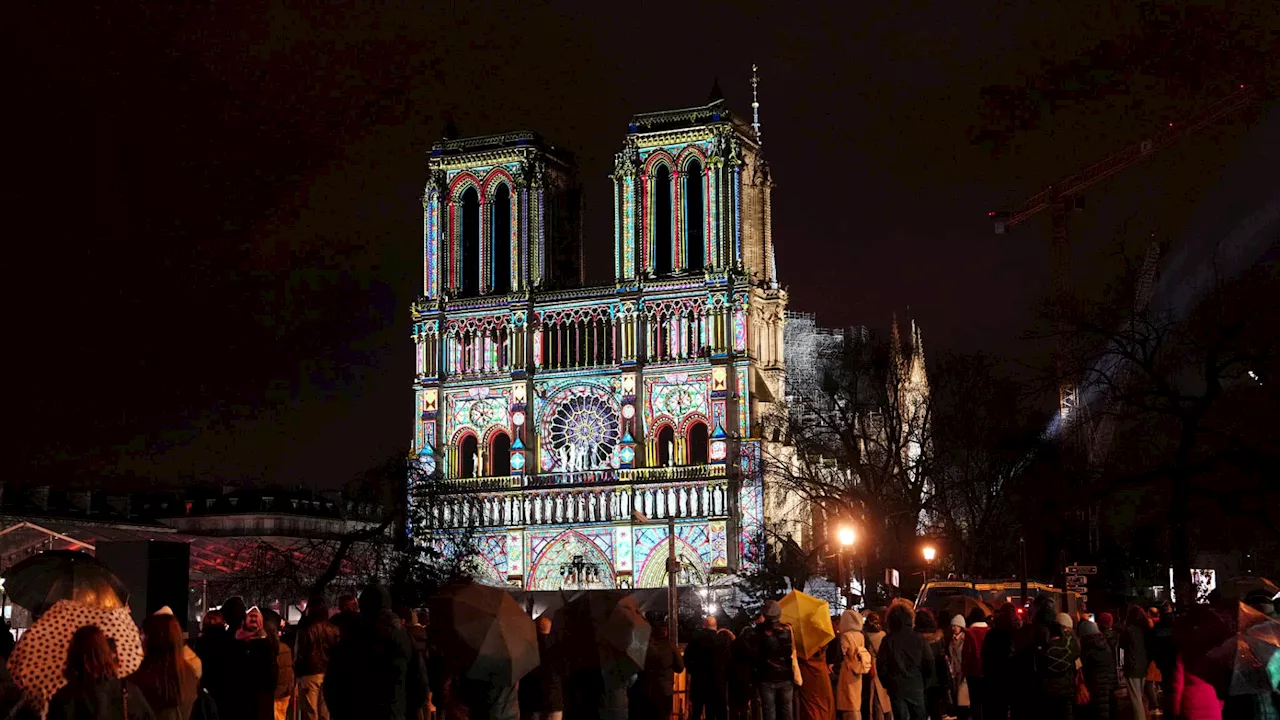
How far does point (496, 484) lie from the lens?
88.8 metres

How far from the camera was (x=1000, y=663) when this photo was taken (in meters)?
22.1

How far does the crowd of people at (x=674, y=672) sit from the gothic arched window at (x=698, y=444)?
56.6m

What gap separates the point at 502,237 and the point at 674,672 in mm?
69731

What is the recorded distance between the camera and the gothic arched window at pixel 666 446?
86.5 metres

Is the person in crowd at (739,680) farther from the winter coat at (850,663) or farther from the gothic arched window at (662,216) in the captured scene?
the gothic arched window at (662,216)

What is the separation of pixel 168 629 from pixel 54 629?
6.72ft

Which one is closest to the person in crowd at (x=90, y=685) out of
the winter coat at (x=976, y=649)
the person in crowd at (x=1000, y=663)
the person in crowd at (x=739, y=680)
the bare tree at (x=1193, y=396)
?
the person in crowd at (x=1000, y=663)

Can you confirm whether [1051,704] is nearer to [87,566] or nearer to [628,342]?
[87,566]

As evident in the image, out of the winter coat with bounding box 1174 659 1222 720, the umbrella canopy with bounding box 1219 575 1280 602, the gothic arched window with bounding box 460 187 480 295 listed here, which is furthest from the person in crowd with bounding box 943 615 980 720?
the gothic arched window with bounding box 460 187 480 295

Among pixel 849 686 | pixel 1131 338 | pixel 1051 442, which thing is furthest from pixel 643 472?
pixel 849 686

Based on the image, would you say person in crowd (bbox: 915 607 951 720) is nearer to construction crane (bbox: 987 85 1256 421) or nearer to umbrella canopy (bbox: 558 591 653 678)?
umbrella canopy (bbox: 558 591 653 678)

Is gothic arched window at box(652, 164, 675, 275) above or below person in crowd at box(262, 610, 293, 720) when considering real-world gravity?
above

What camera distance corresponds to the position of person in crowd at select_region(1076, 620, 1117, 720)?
22281 mm

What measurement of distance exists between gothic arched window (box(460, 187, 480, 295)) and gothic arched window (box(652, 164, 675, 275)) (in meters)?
9.35
